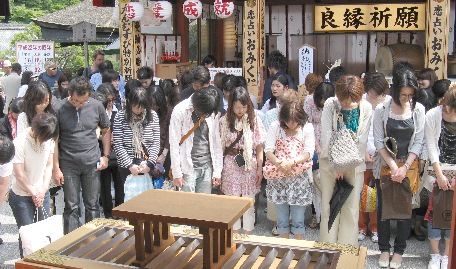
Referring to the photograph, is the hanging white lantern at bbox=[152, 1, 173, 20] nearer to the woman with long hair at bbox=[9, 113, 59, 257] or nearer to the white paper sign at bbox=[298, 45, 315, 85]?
the white paper sign at bbox=[298, 45, 315, 85]

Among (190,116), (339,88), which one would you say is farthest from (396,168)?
(190,116)

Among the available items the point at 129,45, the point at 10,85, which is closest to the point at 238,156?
the point at 129,45

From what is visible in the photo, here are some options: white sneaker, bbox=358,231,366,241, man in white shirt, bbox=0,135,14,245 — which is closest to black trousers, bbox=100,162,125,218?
man in white shirt, bbox=0,135,14,245

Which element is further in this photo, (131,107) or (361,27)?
(361,27)

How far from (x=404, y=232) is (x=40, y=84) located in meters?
4.02

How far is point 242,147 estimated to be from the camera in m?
5.56

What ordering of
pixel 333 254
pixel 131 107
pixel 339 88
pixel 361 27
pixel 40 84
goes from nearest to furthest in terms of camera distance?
1. pixel 333 254
2. pixel 339 88
3. pixel 40 84
4. pixel 131 107
5. pixel 361 27

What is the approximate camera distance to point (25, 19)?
2914 centimetres

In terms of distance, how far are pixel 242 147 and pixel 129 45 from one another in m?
6.40

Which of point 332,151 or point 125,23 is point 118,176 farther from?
point 125,23

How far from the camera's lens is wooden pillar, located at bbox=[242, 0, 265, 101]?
31.8 feet

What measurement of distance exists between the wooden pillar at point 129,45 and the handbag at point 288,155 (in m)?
6.53

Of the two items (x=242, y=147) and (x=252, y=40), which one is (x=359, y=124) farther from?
(x=252, y=40)

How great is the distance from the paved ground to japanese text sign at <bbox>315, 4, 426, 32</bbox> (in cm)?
721
